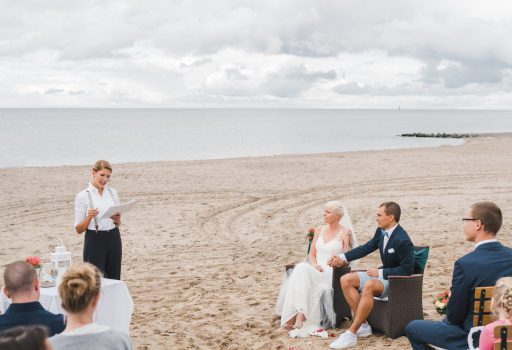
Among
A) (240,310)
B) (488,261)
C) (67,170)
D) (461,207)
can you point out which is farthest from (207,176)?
(488,261)

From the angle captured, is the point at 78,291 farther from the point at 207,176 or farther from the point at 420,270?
the point at 207,176

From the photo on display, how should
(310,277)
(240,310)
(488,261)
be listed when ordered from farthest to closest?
(240,310)
(310,277)
(488,261)

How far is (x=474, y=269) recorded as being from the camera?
194 inches

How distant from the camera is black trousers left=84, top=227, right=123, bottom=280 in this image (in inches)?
282

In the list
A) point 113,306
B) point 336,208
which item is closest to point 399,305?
point 336,208

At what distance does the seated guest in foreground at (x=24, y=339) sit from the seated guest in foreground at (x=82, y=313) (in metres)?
0.78

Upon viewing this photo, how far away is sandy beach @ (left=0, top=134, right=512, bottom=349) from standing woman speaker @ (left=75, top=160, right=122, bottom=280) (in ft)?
3.20

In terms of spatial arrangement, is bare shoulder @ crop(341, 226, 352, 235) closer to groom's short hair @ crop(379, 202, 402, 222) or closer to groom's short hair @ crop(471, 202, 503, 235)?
groom's short hair @ crop(379, 202, 402, 222)

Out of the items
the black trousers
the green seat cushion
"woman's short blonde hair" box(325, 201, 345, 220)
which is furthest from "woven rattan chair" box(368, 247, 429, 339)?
the black trousers

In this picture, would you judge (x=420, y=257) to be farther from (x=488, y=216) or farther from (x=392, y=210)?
(x=488, y=216)

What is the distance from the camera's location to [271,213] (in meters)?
15.6

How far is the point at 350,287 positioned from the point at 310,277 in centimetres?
61

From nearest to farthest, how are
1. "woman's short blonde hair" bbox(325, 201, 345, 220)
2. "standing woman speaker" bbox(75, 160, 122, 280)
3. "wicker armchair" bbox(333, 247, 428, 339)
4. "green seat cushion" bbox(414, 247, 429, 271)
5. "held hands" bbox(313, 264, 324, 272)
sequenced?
"wicker armchair" bbox(333, 247, 428, 339), "green seat cushion" bbox(414, 247, 429, 271), "standing woman speaker" bbox(75, 160, 122, 280), "held hands" bbox(313, 264, 324, 272), "woman's short blonde hair" bbox(325, 201, 345, 220)

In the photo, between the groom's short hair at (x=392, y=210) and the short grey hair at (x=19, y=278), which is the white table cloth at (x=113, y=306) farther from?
the groom's short hair at (x=392, y=210)
